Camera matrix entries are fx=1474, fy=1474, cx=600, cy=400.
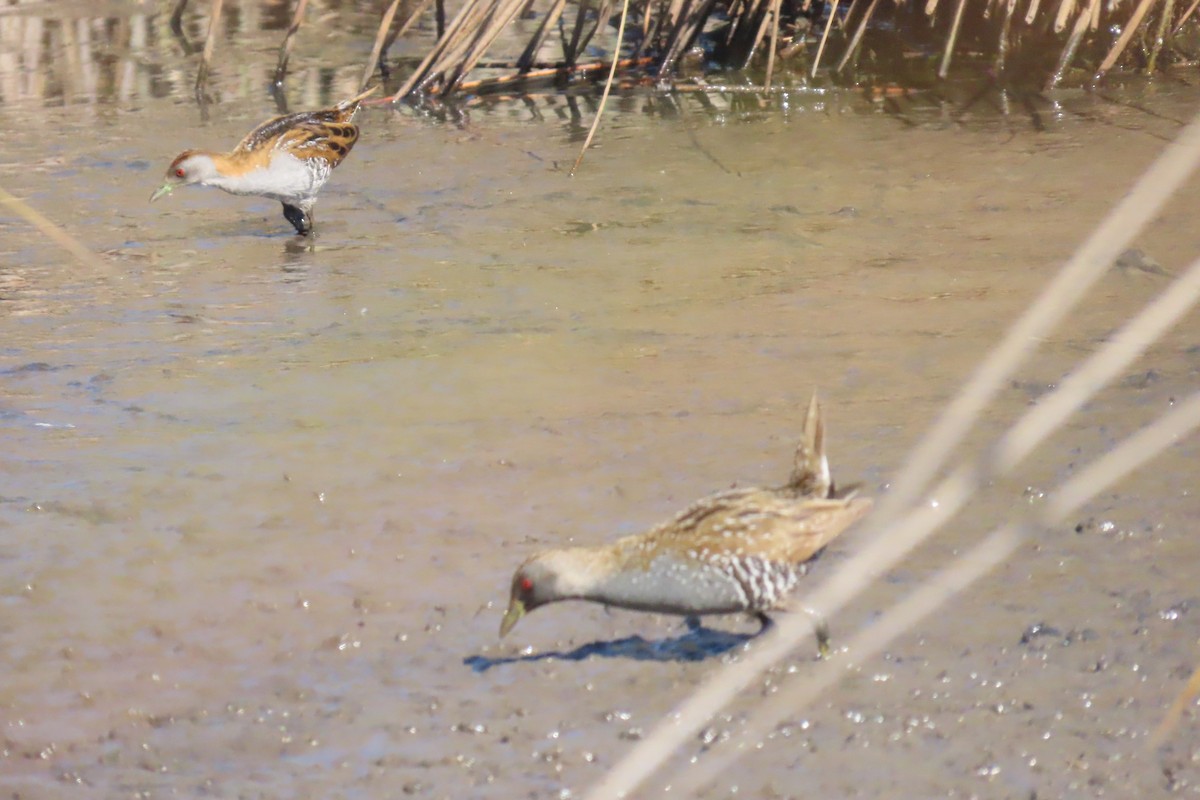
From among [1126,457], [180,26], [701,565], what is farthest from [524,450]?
[180,26]

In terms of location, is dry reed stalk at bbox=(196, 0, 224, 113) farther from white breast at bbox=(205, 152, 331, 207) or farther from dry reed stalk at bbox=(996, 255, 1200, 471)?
dry reed stalk at bbox=(996, 255, 1200, 471)

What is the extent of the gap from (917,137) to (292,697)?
508 cm

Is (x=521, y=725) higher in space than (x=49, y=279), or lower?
higher

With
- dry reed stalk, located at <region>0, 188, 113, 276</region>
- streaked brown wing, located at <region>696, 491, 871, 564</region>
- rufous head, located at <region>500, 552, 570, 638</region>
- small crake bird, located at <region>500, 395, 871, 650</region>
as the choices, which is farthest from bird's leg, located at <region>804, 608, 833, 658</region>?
dry reed stalk, located at <region>0, 188, 113, 276</region>

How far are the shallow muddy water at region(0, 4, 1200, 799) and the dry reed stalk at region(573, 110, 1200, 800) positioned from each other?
0.06 m

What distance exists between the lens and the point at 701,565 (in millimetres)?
3168

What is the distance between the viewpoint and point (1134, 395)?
14.4 ft

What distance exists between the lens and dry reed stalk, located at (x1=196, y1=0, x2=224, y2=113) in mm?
8086

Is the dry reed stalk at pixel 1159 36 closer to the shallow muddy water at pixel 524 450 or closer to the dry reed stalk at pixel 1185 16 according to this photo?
the dry reed stalk at pixel 1185 16

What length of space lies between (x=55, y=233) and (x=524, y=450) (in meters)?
3.01

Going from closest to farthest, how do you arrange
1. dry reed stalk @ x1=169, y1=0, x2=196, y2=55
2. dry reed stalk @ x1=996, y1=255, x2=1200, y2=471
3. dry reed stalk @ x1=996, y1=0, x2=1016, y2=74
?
dry reed stalk @ x1=996, y1=255, x2=1200, y2=471, dry reed stalk @ x1=996, y1=0, x2=1016, y2=74, dry reed stalk @ x1=169, y1=0, x2=196, y2=55

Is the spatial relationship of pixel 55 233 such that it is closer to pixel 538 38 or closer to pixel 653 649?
pixel 538 38

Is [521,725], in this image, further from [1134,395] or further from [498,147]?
[498,147]

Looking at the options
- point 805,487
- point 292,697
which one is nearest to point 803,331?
point 805,487
